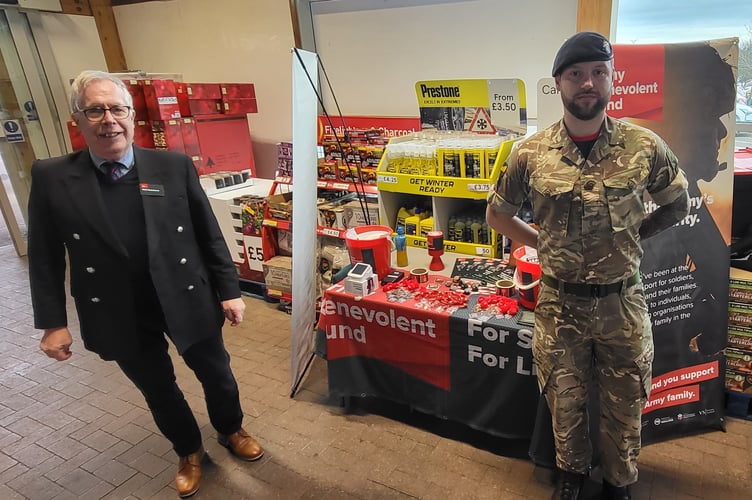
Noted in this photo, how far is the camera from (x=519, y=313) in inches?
82.7

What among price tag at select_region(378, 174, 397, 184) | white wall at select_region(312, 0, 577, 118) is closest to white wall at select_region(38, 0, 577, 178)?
white wall at select_region(312, 0, 577, 118)

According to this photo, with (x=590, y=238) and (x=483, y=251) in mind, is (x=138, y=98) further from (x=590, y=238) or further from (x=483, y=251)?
(x=590, y=238)

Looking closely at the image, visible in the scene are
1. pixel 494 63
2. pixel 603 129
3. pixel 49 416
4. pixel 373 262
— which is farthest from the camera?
pixel 494 63

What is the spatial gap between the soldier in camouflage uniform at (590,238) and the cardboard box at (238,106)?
3740mm

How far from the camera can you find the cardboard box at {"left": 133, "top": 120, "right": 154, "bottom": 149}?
450 cm

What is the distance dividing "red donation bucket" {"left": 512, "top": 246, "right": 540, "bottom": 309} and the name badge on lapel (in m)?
1.51

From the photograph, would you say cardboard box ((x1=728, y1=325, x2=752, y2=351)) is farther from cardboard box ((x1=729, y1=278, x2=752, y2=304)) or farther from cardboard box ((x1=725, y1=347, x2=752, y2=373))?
cardboard box ((x1=729, y1=278, x2=752, y2=304))

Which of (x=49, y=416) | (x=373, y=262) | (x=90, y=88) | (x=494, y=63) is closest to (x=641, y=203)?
(x=373, y=262)

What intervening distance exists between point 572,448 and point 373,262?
4.12 feet

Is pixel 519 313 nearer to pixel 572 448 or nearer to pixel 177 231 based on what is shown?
pixel 572 448

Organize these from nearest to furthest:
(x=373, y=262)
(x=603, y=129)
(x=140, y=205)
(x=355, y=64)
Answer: (x=603, y=129), (x=140, y=205), (x=373, y=262), (x=355, y=64)

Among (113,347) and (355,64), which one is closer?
(113,347)

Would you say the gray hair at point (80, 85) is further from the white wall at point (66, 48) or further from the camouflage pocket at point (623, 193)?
the white wall at point (66, 48)

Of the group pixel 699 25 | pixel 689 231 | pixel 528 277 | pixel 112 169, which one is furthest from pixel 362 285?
pixel 699 25
